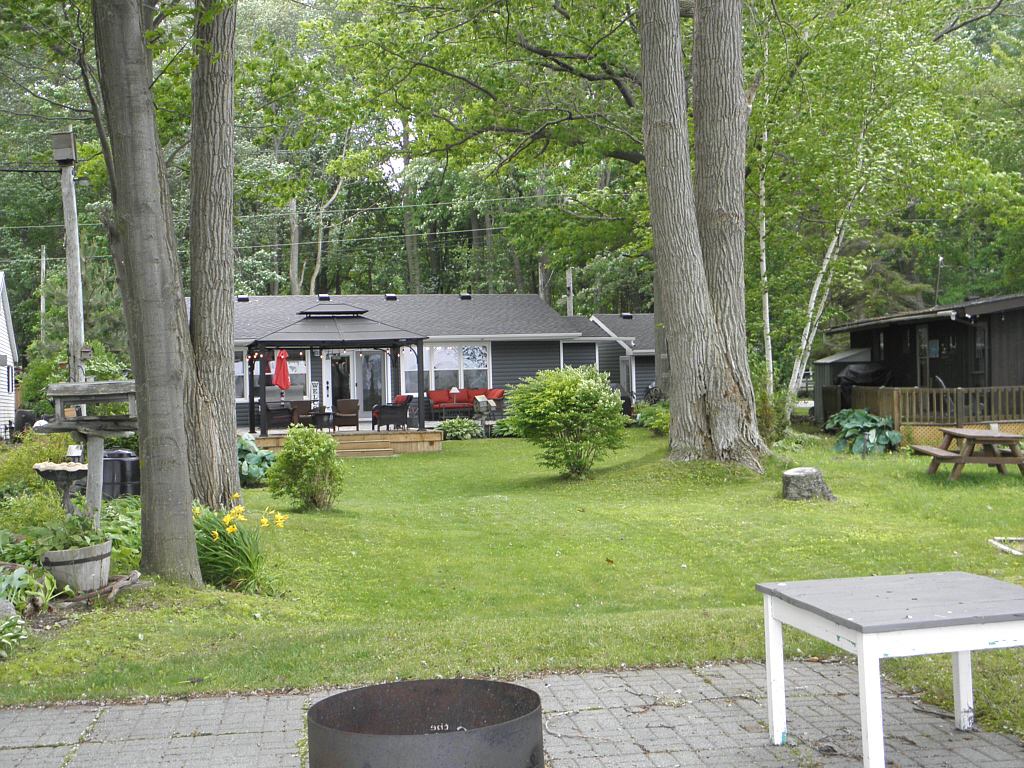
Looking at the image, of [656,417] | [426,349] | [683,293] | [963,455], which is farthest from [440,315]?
[963,455]

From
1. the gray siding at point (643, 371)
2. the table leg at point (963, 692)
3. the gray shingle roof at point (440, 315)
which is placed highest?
the gray shingle roof at point (440, 315)

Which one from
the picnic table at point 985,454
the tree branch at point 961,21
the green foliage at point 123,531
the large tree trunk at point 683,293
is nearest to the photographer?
the green foliage at point 123,531

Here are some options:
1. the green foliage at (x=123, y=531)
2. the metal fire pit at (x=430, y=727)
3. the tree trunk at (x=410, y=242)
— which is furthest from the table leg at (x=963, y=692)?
the tree trunk at (x=410, y=242)

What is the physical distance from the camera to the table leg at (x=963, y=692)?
3.65 m

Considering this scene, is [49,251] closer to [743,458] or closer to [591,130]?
[591,130]

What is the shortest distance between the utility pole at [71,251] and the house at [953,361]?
49.8 ft

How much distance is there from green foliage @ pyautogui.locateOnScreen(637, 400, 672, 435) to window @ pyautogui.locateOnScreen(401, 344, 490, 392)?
5269 millimetres

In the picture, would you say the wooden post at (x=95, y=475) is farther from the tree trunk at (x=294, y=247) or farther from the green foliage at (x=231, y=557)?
the tree trunk at (x=294, y=247)

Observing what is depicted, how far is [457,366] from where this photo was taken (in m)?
27.0

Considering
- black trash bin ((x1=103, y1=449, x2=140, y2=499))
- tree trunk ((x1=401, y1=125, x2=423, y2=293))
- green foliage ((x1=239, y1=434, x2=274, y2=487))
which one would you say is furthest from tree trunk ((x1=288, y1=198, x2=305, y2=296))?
black trash bin ((x1=103, y1=449, x2=140, y2=499))

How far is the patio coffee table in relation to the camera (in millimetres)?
2943

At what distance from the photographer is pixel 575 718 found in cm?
380

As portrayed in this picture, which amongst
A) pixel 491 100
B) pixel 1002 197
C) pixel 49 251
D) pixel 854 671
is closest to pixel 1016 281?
pixel 1002 197

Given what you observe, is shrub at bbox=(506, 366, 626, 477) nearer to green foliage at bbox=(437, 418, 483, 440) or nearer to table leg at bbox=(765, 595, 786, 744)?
green foliage at bbox=(437, 418, 483, 440)
